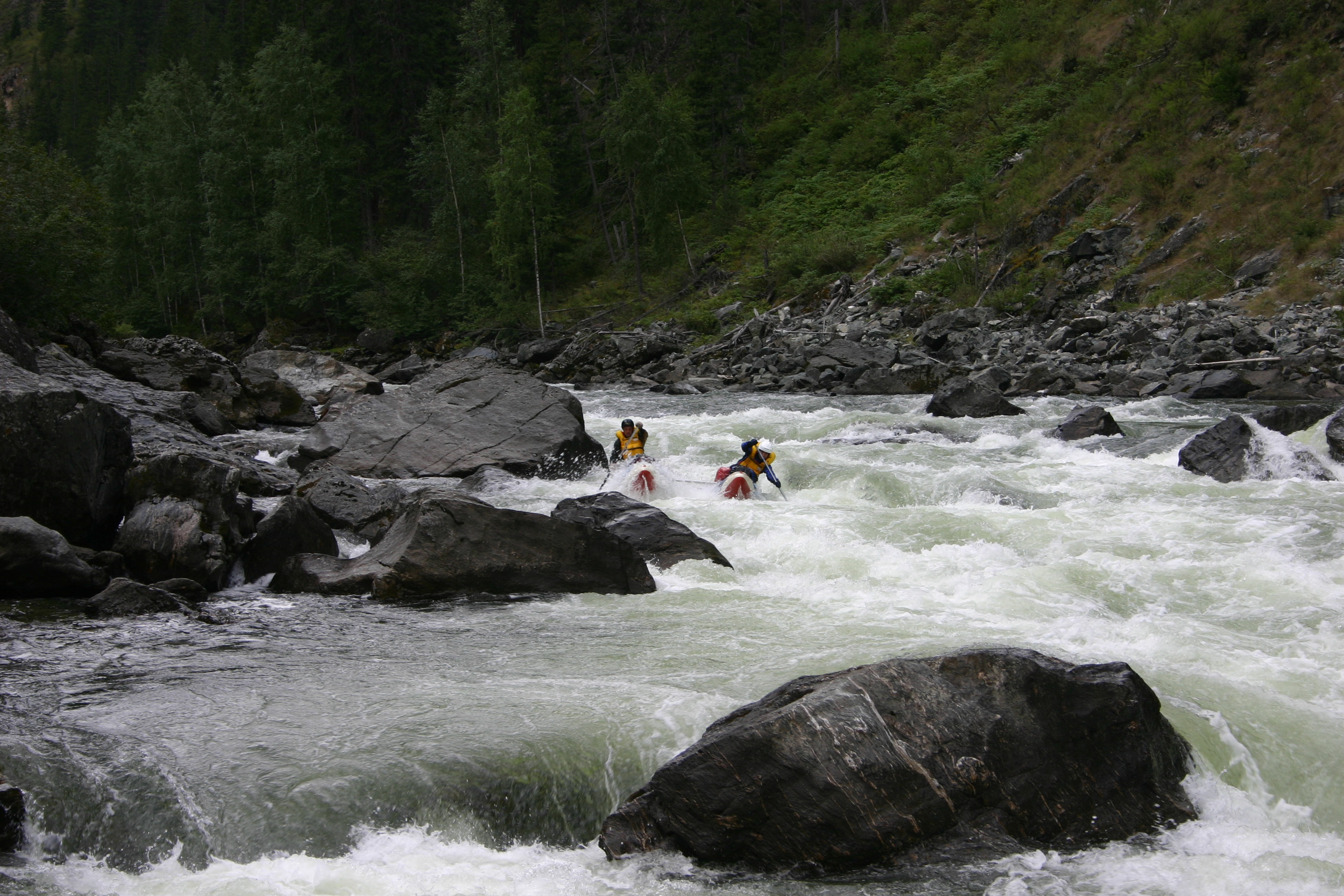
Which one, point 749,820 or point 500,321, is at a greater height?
point 500,321

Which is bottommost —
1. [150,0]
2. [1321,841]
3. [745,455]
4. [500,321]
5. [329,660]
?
[1321,841]

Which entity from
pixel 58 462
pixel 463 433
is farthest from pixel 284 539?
pixel 463 433

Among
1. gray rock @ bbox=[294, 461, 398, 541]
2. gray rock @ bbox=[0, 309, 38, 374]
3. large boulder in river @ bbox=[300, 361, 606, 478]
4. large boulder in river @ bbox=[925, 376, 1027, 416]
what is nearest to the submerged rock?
gray rock @ bbox=[294, 461, 398, 541]

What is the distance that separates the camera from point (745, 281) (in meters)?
38.3

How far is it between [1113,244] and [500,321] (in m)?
24.4

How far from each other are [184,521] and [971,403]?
14.1 metres

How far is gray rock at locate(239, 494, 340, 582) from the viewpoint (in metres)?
9.98

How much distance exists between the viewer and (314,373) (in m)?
27.6

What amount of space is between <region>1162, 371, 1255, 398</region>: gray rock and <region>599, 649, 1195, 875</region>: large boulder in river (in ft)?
52.5

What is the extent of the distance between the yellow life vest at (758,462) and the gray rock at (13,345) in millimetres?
10156

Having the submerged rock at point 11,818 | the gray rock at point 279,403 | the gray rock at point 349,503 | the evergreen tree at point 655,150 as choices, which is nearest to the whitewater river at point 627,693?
the submerged rock at point 11,818

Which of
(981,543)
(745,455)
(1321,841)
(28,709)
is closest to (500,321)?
(745,455)

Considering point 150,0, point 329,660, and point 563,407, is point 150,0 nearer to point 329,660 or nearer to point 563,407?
point 563,407

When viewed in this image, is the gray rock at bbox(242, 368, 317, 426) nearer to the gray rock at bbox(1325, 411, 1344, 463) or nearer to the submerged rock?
the submerged rock
